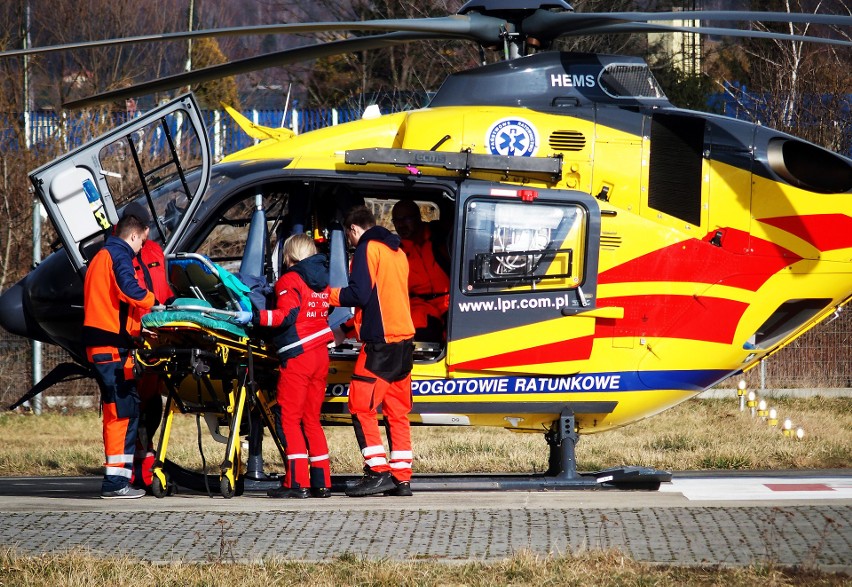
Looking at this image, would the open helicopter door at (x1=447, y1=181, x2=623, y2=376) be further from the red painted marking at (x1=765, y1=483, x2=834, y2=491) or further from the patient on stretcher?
the red painted marking at (x1=765, y1=483, x2=834, y2=491)

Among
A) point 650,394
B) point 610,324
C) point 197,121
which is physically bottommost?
point 650,394

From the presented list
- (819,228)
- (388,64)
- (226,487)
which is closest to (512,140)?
(819,228)

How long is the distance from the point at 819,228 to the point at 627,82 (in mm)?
1974

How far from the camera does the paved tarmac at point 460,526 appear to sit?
6.40 metres

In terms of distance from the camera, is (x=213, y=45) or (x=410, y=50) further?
(x=213, y=45)

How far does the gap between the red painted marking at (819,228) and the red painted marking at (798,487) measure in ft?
6.21

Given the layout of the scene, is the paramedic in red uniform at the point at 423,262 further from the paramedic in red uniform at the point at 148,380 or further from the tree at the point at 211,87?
the tree at the point at 211,87

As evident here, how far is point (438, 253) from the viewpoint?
1023 cm

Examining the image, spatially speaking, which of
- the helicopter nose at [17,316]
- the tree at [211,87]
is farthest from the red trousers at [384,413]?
the tree at [211,87]

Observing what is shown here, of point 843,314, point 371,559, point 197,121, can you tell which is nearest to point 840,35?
point 843,314

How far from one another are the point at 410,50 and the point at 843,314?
15890 millimetres

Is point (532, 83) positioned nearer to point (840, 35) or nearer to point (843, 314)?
point (843, 314)

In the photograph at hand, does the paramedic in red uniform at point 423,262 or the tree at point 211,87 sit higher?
the tree at point 211,87

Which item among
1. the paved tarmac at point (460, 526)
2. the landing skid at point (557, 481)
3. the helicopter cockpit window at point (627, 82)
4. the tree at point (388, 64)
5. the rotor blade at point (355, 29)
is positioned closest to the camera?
the paved tarmac at point (460, 526)
